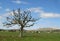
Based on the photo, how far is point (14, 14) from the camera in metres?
67.8

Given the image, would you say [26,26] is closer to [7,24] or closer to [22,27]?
[22,27]

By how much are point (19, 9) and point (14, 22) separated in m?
5.07

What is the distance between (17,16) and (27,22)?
161 inches

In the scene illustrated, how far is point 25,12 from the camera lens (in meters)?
68.8

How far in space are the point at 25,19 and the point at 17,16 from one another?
3071 mm

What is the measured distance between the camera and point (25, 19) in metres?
66.9

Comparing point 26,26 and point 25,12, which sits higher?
point 25,12

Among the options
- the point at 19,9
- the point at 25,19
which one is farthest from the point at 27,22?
the point at 19,9

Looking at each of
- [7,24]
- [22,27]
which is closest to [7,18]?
[7,24]

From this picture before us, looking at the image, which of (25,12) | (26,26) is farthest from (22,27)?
(25,12)

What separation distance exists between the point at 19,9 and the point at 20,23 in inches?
215

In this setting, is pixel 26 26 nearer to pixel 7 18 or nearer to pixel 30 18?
pixel 30 18

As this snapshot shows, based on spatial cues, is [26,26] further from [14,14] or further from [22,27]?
[14,14]

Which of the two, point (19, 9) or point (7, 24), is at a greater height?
point (19, 9)
